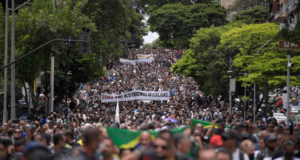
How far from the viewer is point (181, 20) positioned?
90000 millimetres

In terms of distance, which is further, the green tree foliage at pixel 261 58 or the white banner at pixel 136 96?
the white banner at pixel 136 96

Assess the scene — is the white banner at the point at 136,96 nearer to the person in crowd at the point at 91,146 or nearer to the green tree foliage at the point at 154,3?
the person in crowd at the point at 91,146

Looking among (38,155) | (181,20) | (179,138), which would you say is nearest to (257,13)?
(181,20)

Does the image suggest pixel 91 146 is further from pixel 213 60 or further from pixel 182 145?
pixel 213 60

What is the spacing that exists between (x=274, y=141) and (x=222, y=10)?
7567 cm

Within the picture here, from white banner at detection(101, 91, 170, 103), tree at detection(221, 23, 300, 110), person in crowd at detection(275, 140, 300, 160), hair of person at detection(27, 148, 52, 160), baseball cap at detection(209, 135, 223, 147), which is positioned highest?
tree at detection(221, 23, 300, 110)

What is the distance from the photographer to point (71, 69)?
4125 cm

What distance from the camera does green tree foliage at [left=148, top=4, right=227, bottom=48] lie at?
84125 millimetres

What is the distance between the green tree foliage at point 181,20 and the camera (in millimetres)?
84125

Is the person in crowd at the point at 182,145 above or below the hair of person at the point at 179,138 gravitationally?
below

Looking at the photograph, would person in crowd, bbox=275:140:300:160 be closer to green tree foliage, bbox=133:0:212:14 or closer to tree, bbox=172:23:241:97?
tree, bbox=172:23:241:97

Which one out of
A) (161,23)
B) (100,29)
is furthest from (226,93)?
(161,23)

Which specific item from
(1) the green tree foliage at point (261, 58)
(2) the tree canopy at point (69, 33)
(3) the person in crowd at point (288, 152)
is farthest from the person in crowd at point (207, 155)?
(1) the green tree foliage at point (261, 58)

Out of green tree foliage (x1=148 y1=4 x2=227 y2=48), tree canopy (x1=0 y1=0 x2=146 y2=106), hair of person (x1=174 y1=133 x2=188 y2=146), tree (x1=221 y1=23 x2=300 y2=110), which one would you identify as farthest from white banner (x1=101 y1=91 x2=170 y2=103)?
green tree foliage (x1=148 y1=4 x2=227 y2=48)
